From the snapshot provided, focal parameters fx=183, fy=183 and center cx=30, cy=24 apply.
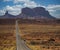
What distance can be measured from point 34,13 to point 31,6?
168 mm

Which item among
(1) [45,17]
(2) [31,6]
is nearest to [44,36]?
(1) [45,17]

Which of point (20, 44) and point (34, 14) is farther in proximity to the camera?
point (34, 14)

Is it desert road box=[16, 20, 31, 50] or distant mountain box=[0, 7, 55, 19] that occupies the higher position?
distant mountain box=[0, 7, 55, 19]

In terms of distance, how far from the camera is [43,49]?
395 centimetres

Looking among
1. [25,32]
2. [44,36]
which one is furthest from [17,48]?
[44,36]

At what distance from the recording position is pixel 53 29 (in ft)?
13.2

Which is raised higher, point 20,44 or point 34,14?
point 34,14

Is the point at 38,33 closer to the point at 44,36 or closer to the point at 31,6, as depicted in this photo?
the point at 44,36

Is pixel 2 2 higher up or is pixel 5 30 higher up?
pixel 2 2

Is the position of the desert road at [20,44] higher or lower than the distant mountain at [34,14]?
lower

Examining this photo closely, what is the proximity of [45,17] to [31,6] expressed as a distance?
1.29ft

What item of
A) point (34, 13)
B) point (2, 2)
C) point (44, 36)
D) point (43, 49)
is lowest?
point (43, 49)

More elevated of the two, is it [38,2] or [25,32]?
[38,2]

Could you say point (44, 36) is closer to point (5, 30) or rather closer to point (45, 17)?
point (45, 17)
